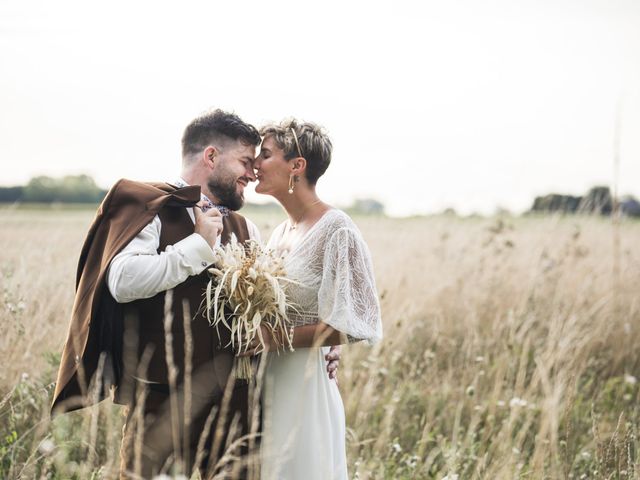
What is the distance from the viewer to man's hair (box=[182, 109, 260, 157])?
10.8 ft

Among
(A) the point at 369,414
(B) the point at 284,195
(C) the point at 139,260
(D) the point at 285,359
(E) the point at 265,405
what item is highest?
(B) the point at 284,195

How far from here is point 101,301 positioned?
2.77 m

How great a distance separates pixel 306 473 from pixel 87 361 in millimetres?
1205

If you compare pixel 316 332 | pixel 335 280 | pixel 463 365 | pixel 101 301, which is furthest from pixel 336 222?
pixel 463 365

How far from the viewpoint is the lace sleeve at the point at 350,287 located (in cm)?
300

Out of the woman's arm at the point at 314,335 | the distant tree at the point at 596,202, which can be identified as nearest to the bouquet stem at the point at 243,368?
the woman's arm at the point at 314,335

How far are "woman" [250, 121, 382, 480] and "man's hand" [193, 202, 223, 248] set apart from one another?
1.45ft

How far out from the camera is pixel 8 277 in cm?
414

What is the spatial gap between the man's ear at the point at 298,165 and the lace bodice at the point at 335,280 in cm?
31

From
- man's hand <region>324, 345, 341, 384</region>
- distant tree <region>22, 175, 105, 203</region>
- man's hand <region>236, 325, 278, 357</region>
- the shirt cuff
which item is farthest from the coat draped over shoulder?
distant tree <region>22, 175, 105, 203</region>

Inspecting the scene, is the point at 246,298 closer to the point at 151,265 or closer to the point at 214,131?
the point at 151,265

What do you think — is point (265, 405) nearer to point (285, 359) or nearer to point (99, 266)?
point (285, 359)

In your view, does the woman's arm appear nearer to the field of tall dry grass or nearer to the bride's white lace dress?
the bride's white lace dress

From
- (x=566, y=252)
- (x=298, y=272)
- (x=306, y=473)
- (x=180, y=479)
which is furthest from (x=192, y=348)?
(x=566, y=252)
